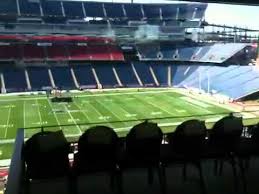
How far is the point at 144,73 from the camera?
112 ft

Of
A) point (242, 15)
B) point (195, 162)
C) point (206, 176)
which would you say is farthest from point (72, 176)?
point (242, 15)

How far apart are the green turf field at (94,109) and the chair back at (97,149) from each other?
12.5 meters

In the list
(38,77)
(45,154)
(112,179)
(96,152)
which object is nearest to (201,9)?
(38,77)

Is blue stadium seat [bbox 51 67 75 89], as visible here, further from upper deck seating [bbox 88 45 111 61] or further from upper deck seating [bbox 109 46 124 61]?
upper deck seating [bbox 109 46 124 61]

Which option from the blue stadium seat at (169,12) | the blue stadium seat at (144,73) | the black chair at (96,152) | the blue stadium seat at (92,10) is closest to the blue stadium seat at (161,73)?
the blue stadium seat at (144,73)

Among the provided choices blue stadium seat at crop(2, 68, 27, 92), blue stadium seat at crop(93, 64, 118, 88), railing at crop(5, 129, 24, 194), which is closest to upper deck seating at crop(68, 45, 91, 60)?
blue stadium seat at crop(93, 64, 118, 88)

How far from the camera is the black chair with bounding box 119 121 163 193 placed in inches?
101

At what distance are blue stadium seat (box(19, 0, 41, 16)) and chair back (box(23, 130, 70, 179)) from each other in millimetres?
35342

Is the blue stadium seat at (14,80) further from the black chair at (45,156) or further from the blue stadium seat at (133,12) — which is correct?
the black chair at (45,156)

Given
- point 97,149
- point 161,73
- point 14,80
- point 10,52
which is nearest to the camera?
point 97,149

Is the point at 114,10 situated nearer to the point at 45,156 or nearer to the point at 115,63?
the point at 115,63

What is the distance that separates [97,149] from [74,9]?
3693 cm

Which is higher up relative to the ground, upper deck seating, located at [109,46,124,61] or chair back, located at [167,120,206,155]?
upper deck seating, located at [109,46,124,61]

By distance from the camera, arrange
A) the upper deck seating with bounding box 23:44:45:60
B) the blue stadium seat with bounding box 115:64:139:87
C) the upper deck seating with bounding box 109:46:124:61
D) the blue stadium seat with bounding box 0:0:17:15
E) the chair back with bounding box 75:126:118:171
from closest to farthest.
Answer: the chair back with bounding box 75:126:118:171
the blue stadium seat with bounding box 115:64:139:87
the upper deck seating with bounding box 23:44:45:60
the blue stadium seat with bounding box 0:0:17:15
the upper deck seating with bounding box 109:46:124:61
